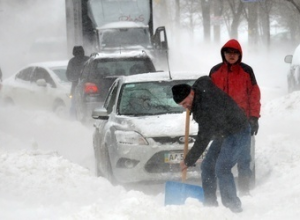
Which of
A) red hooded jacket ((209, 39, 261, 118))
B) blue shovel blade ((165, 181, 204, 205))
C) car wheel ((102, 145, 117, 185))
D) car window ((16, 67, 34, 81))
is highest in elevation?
red hooded jacket ((209, 39, 261, 118))

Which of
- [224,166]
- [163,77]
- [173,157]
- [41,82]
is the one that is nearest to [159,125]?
[173,157]

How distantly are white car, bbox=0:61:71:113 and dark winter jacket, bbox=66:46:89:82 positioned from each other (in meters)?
0.92

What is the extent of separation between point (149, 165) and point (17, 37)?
38.9m

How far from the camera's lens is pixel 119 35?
25812mm

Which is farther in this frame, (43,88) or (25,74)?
(25,74)

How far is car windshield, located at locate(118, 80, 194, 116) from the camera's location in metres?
10.4

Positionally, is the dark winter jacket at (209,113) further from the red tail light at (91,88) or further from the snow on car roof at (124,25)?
the snow on car roof at (124,25)

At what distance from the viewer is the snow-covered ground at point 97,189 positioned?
7410 mm

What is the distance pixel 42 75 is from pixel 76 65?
216 centimetres

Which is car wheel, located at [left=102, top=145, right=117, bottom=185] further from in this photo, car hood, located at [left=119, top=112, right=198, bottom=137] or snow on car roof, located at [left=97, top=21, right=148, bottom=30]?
snow on car roof, located at [left=97, top=21, right=148, bottom=30]

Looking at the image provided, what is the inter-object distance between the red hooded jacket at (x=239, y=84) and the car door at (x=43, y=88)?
30.6 ft

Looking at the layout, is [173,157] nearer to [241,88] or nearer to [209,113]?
[241,88]

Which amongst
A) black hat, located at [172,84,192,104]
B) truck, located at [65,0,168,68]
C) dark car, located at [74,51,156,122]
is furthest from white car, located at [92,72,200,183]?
truck, located at [65,0,168,68]

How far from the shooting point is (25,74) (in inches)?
792
